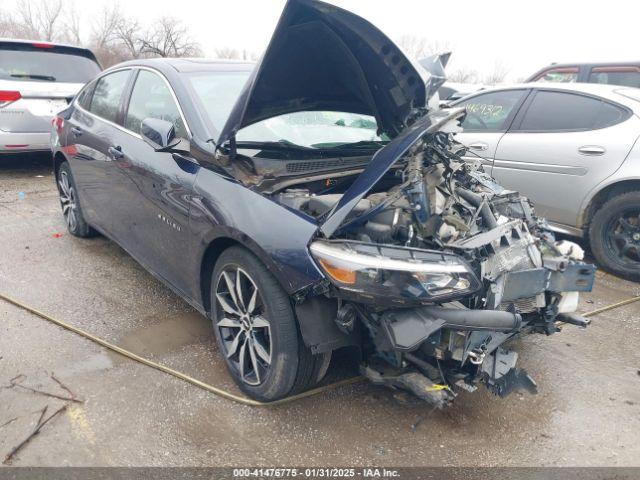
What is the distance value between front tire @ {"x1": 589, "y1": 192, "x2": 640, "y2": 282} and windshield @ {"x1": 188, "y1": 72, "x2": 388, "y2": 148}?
2388mm

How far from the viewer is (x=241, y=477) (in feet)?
7.08

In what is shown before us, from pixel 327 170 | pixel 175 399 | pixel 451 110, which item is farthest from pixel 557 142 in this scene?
pixel 175 399

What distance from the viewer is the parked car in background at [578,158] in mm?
4262

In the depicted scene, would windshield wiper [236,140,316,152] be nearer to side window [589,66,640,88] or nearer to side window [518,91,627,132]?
side window [518,91,627,132]

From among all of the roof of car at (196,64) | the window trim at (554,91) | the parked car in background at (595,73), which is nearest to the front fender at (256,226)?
the roof of car at (196,64)

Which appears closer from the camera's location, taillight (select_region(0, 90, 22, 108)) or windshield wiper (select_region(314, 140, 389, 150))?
windshield wiper (select_region(314, 140, 389, 150))

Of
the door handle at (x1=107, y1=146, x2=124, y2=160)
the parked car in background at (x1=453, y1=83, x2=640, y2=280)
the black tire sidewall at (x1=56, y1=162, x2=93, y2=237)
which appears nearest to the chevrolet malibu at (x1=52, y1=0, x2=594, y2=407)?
the door handle at (x1=107, y1=146, x2=124, y2=160)

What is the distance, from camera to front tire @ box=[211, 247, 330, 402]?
7.62 feet

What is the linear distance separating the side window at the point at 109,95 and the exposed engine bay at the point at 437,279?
2155mm

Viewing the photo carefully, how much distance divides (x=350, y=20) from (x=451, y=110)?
714mm

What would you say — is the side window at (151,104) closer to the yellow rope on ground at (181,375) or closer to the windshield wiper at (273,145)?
the windshield wiper at (273,145)

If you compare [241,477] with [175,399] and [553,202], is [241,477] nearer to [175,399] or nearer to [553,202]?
[175,399]

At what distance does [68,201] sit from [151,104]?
2.10 metres

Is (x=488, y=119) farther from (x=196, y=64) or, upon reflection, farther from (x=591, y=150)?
(x=196, y=64)
